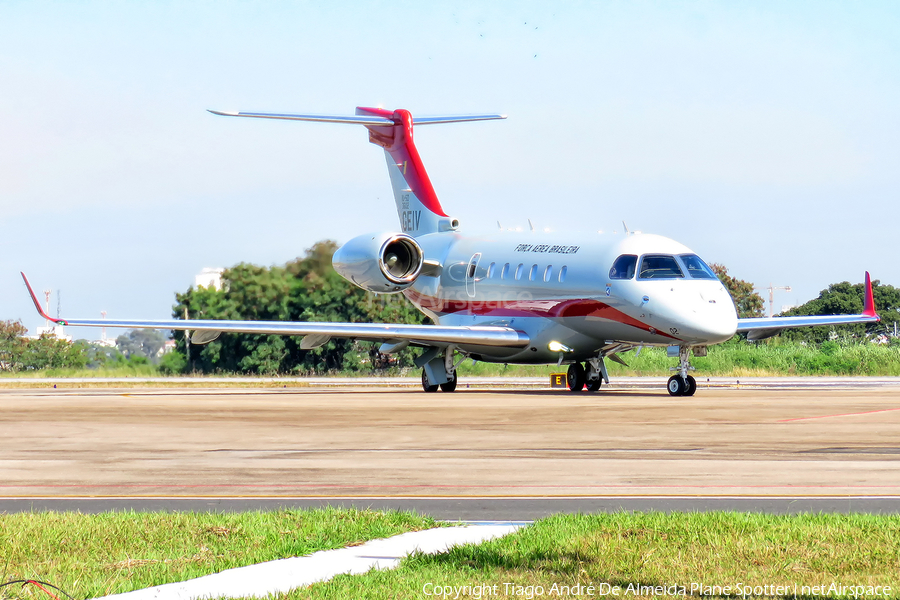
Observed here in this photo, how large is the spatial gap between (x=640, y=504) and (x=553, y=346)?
879 inches

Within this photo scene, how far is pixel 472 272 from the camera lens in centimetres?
3578

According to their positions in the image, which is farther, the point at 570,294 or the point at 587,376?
the point at 587,376

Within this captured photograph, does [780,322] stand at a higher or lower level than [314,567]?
higher

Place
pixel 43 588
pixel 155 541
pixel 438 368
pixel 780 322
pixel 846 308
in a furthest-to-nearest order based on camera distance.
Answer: pixel 846 308
pixel 438 368
pixel 780 322
pixel 155 541
pixel 43 588

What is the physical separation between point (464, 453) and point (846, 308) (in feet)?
202

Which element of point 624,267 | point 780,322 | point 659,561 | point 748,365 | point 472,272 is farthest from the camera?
point 748,365

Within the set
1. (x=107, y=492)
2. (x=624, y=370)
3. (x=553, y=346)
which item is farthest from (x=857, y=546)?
(x=624, y=370)

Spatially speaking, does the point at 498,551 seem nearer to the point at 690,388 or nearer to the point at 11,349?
the point at 690,388

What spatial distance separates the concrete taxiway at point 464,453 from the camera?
36.9 feet

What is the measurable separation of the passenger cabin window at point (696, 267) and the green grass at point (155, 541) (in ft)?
70.6

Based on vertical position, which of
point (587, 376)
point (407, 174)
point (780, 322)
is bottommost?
point (587, 376)

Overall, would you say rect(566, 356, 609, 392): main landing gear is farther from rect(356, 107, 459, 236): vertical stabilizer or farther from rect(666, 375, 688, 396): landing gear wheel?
rect(356, 107, 459, 236): vertical stabilizer

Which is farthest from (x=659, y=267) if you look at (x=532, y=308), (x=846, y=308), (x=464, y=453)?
(x=846, y=308)

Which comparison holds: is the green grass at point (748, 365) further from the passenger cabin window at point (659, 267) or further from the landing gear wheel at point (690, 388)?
the landing gear wheel at point (690, 388)
